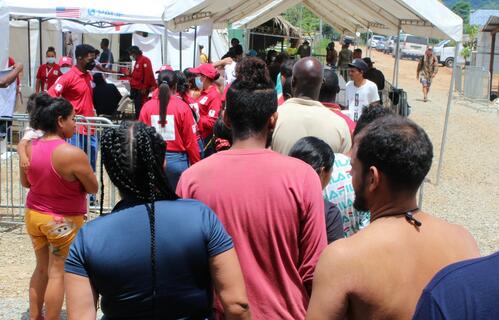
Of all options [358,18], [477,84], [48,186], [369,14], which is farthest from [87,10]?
[477,84]

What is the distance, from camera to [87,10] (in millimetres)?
12305

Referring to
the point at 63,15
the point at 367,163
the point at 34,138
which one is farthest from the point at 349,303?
the point at 63,15

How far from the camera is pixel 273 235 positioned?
2576 mm

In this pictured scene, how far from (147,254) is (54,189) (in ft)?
7.64

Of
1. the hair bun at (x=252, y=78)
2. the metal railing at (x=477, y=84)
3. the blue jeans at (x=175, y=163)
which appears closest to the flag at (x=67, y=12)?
the blue jeans at (x=175, y=163)

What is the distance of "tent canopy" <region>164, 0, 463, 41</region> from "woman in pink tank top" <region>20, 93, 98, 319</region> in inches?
181

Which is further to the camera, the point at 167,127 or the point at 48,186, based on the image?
the point at 167,127

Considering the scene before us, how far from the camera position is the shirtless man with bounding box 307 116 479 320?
78.6 inches

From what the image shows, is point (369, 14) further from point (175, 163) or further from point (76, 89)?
point (175, 163)

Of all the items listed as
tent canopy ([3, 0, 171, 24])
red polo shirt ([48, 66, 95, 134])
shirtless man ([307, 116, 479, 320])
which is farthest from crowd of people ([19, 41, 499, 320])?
tent canopy ([3, 0, 171, 24])

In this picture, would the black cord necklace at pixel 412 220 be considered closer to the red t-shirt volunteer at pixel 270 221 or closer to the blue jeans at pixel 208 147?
the red t-shirt volunteer at pixel 270 221

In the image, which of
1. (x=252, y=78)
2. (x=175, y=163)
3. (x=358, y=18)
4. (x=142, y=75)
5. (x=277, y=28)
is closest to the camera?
(x=252, y=78)

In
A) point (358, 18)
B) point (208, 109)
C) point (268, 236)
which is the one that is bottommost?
point (268, 236)

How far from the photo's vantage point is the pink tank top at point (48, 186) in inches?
168
